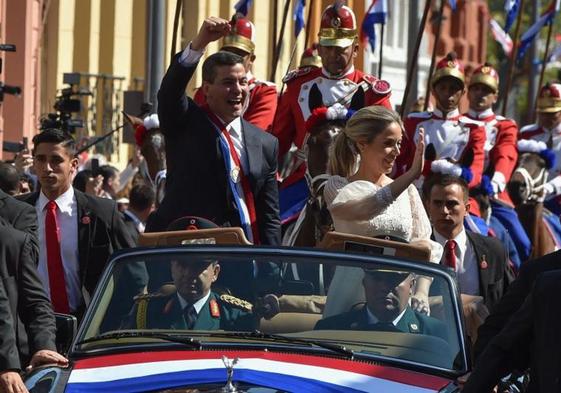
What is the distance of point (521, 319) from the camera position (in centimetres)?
691

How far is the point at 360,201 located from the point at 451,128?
20.4ft

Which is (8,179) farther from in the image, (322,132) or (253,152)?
(253,152)

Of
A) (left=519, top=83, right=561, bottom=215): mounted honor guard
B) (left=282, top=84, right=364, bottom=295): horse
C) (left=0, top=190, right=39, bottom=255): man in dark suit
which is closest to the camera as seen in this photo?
(left=0, top=190, right=39, bottom=255): man in dark suit

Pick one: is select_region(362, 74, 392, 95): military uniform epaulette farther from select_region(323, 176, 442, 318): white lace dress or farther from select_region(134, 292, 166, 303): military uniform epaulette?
select_region(134, 292, 166, 303): military uniform epaulette

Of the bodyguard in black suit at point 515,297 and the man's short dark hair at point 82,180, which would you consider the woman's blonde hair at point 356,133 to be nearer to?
the bodyguard in black suit at point 515,297

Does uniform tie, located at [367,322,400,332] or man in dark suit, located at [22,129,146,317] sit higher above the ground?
uniform tie, located at [367,322,400,332]

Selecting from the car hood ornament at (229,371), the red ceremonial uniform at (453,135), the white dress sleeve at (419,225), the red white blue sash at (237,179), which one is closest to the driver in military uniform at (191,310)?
the car hood ornament at (229,371)

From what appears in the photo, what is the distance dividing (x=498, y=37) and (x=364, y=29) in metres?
8.49

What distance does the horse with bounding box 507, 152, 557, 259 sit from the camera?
61.3 feet

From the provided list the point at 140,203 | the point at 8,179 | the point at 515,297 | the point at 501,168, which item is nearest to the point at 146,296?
the point at 515,297

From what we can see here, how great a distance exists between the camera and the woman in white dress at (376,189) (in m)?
10.4

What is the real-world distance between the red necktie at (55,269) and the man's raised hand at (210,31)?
4.32 ft

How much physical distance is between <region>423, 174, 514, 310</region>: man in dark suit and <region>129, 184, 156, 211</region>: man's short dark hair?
178 inches

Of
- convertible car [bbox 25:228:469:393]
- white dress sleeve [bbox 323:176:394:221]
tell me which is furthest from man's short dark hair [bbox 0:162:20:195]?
convertible car [bbox 25:228:469:393]
